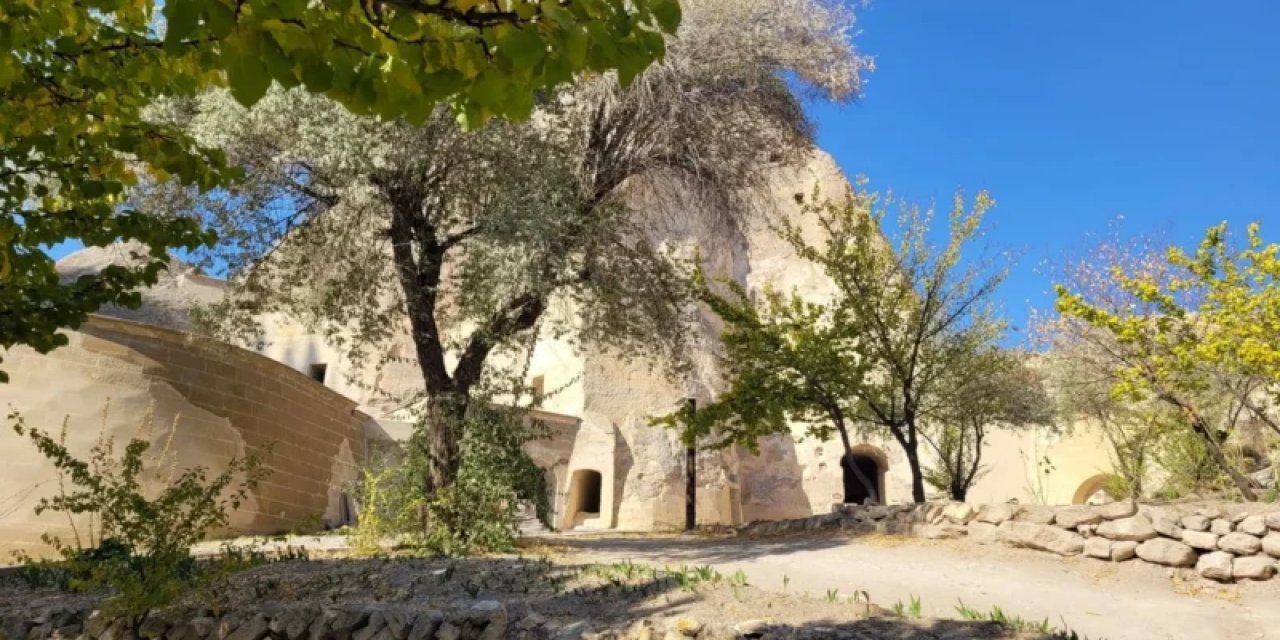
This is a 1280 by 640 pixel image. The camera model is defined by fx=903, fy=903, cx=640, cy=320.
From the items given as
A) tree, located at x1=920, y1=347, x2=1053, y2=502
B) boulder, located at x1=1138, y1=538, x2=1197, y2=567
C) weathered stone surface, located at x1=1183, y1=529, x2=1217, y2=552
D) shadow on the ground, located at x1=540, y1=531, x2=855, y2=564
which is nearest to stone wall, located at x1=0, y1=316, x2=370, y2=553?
shadow on the ground, located at x1=540, y1=531, x2=855, y2=564

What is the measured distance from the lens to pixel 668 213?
12.7 m

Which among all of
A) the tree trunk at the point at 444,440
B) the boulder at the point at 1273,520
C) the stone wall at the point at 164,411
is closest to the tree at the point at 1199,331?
the boulder at the point at 1273,520

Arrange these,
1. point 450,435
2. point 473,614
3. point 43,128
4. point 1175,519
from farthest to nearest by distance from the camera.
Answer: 1. point 450,435
2. point 1175,519
3. point 473,614
4. point 43,128

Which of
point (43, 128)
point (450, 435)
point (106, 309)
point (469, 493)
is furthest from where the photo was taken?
point (106, 309)

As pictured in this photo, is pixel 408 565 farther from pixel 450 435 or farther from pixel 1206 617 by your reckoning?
pixel 1206 617

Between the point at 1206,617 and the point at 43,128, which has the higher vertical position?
the point at 43,128

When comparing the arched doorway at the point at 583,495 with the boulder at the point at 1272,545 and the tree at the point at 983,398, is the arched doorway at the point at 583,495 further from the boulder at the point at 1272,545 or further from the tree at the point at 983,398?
the boulder at the point at 1272,545

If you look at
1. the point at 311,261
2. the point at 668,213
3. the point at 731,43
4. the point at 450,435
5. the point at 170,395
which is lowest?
the point at 450,435

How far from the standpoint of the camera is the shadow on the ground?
31.3 feet

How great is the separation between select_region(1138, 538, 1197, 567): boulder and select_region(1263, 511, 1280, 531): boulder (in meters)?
0.68

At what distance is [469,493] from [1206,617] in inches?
268

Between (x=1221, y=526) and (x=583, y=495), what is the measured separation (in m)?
19.5

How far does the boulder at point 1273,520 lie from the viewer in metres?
8.44

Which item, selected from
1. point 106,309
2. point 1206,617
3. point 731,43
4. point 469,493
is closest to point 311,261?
point 469,493
